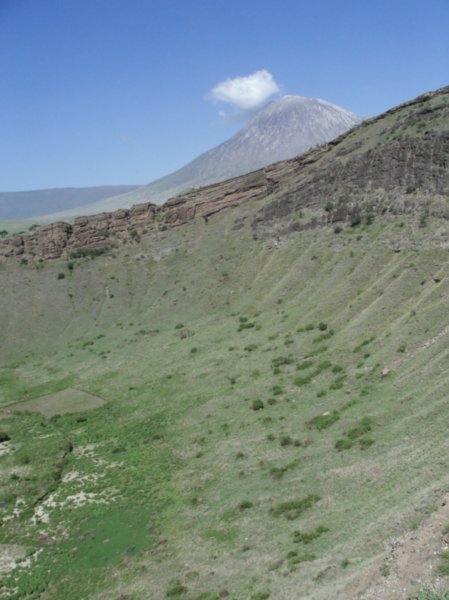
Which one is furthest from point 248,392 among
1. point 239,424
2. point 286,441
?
point 286,441

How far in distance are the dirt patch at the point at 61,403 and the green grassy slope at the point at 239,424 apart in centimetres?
140

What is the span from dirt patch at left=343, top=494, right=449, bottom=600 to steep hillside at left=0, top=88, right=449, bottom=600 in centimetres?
8

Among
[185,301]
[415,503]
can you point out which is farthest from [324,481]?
[185,301]

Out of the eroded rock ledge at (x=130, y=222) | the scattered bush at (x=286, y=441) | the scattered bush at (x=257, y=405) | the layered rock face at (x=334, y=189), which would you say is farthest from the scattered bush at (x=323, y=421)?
the eroded rock ledge at (x=130, y=222)

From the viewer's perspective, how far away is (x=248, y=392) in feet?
179

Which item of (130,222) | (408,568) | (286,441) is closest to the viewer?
(408,568)

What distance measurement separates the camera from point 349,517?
96.0 feet

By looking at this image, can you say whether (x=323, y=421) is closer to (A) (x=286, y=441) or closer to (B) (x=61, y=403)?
(A) (x=286, y=441)

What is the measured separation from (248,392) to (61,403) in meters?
23.5

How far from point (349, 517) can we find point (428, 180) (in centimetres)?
5267

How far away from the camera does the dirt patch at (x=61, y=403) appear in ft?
206

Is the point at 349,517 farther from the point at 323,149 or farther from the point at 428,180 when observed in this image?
the point at 323,149

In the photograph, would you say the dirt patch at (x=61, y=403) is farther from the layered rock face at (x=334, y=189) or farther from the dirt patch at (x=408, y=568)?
the dirt patch at (x=408, y=568)

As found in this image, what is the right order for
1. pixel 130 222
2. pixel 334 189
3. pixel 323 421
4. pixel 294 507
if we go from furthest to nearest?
1. pixel 130 222
2. pixel 334 189
3. pixel 323 421
4. pixel 294 507
